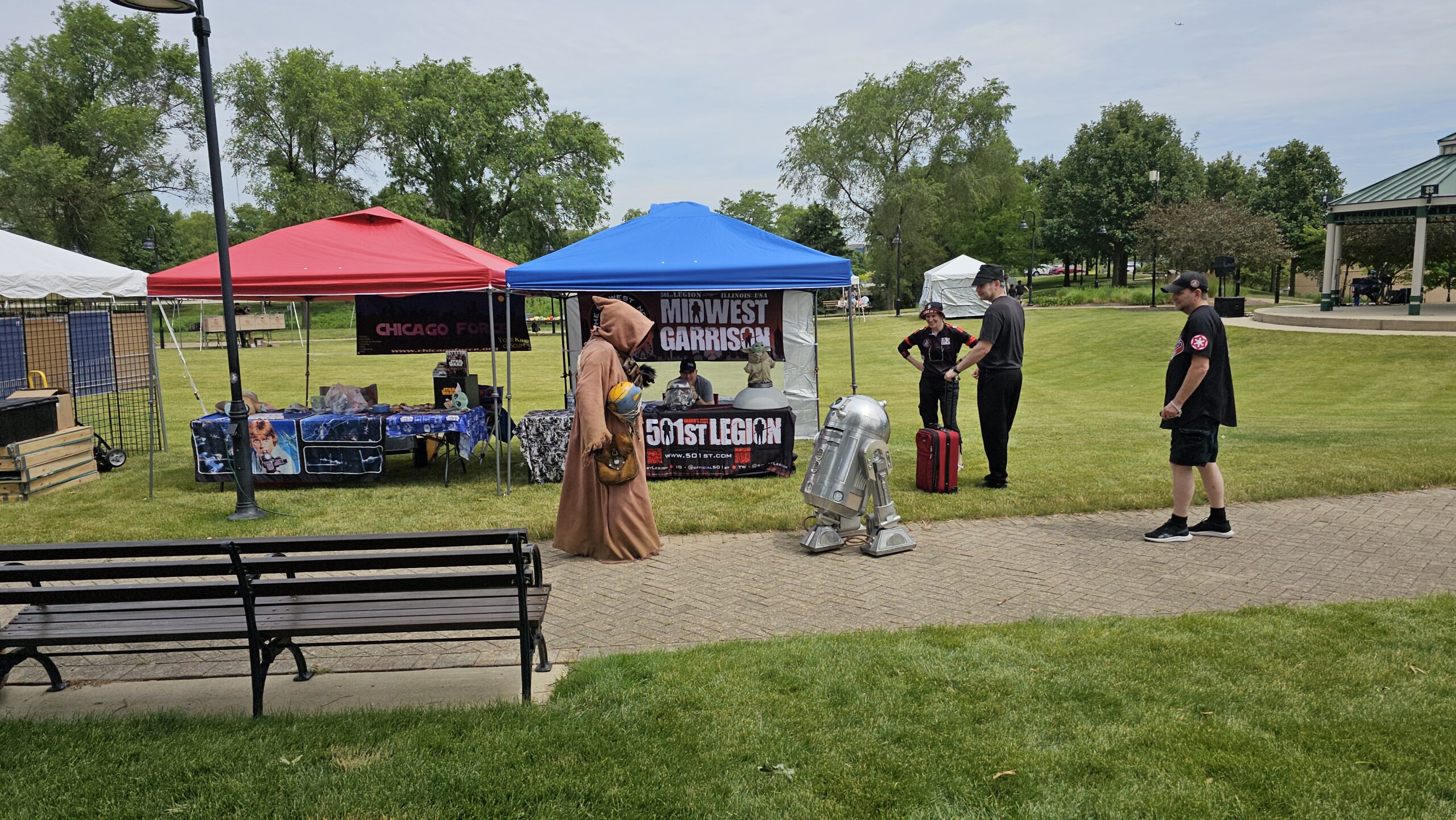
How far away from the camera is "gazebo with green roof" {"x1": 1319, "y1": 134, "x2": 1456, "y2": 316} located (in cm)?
2338

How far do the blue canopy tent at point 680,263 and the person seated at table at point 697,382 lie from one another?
46.8 inches

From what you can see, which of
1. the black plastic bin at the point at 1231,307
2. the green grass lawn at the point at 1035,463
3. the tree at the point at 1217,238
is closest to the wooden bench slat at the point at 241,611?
the green grass lawn at the point at 1035,463

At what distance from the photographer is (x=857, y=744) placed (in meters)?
3.51

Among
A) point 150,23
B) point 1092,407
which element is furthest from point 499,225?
point 1092,407

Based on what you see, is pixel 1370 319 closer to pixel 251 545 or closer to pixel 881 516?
pixel 881 516

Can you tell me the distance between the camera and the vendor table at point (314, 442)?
9.11 meters

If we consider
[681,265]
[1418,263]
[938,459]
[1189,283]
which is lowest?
[938,459]

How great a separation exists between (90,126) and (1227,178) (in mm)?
77082

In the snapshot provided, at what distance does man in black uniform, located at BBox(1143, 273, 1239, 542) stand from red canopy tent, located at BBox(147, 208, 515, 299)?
6.17 meters

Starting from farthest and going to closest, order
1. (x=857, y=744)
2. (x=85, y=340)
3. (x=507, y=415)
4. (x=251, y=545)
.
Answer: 1. (x=85, y=340)
2. (x=507, y=415)
3. (x=251, y=545)
4. (x=857, y=744)

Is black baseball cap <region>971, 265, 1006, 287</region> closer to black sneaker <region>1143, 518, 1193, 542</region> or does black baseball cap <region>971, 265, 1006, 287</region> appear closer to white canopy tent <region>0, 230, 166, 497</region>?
black sneaker <region>1143, 518, 1193, 542</region>

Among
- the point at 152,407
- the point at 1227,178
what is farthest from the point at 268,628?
the point at 1227,178

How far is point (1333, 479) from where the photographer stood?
8.43 meters

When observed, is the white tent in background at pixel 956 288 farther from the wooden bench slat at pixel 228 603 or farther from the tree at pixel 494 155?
the wooden bench slat at pixel 228 603
